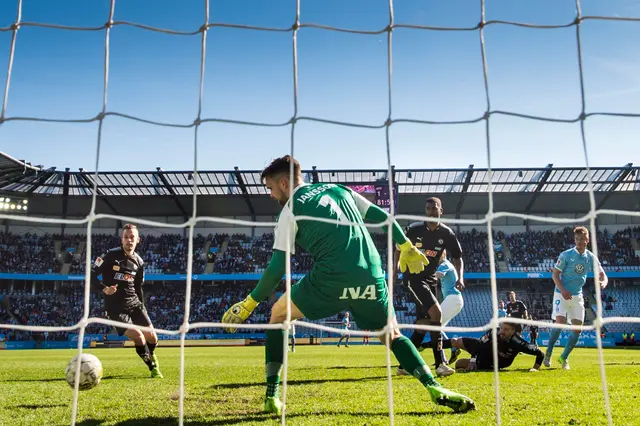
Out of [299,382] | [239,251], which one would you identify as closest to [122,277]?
[299,382]

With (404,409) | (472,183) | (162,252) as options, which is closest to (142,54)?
(404,409)

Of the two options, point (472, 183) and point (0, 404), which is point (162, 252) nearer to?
point (472, 183)

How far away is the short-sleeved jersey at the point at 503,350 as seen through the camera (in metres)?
6.82

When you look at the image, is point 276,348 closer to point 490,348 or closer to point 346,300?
point 346,300

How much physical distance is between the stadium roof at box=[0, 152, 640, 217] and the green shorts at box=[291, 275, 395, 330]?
2670cm

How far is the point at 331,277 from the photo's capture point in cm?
361

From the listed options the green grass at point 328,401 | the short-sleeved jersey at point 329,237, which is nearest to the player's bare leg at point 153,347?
the green grass at point 328,401

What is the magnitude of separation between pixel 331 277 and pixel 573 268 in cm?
501

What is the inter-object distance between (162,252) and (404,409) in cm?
3311

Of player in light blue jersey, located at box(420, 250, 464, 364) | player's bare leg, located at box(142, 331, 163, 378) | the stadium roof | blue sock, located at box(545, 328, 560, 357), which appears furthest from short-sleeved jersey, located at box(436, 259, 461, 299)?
the stadium roof

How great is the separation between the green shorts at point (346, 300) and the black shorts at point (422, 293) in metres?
2.40

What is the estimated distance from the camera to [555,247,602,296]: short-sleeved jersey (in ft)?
24.0

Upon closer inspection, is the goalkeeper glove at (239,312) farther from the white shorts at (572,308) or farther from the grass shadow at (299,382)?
the white shorts at (572,308)

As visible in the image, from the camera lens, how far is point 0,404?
14.4 feet
